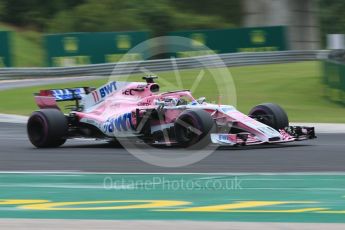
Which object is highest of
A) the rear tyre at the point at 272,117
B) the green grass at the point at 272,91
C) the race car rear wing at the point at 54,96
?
the race car rear wing at the point at 54,96

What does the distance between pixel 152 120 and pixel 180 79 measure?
43.8ft

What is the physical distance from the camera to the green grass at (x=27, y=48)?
3871 cm

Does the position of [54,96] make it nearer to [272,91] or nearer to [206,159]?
[206,159]

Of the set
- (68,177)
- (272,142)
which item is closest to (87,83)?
(272,142)

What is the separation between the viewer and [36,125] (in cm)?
1316

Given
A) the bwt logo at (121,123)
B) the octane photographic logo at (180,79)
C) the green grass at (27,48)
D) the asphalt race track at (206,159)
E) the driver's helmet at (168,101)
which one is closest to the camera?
the asphalt race track at (206,159)

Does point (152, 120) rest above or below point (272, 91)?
above

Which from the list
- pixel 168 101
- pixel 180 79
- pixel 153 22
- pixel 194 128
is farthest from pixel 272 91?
pixel 153 22

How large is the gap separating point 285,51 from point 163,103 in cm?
1966

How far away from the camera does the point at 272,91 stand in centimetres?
2355

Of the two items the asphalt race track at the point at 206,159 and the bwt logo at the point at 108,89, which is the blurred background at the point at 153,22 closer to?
the bwt logo at the point at 108,89

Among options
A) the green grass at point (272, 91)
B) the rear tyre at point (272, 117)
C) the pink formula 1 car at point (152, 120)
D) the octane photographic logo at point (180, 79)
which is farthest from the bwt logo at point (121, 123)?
the green grass at point (272, 91)

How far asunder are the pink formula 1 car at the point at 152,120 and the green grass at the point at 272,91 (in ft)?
19.8

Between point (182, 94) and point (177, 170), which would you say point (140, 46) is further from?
point (177, 170)
